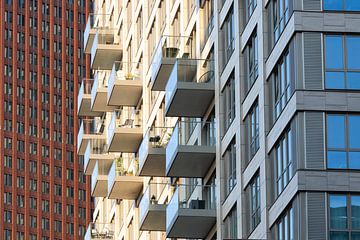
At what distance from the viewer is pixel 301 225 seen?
42.9m

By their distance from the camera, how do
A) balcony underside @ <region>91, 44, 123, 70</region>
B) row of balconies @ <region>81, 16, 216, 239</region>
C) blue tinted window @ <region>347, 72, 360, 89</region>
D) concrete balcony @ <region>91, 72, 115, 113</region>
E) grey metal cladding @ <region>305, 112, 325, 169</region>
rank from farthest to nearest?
concrete balcony @ <region>91, 72, 115, 113</region>, balcony underside @ <region>91, 44, 123, 70</region>, row of balconies @ <region>81, 16, 216, 239</region>, blue tinted window @ <region>347, 72, 360, 89</region>, grey metal cladding @ <region>305, 112, 325, 169</region>

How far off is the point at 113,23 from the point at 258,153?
125 feet

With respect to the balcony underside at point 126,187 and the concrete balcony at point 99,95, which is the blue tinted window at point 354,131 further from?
the concrete balcony at point 99,95

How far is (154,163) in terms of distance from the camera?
64750mm

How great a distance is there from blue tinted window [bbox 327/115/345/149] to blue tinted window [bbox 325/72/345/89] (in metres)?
0.97

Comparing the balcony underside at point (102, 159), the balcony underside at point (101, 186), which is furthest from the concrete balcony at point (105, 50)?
the balcony underside at point (101, 186)

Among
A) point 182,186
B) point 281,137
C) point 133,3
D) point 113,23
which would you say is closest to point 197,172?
point 182,186

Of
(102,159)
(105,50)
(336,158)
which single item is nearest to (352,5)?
(336,158)

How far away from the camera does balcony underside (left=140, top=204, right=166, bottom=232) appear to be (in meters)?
63.4

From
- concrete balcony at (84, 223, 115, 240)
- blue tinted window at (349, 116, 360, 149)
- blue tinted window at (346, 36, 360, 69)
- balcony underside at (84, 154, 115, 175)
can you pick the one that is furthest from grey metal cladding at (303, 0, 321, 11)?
concrete balcony at (84, 223, 115, 240)

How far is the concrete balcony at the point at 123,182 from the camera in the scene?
73875 millimetres

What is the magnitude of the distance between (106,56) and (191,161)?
25826 mm

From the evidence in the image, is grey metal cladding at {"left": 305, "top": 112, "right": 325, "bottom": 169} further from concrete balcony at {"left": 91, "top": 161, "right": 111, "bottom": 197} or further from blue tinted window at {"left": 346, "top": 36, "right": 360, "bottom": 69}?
concrete balcony at {"left": 91, "top": 161, "right": 111, "bottom": 197}

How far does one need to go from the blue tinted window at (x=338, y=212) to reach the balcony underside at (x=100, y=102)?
1534 inches
